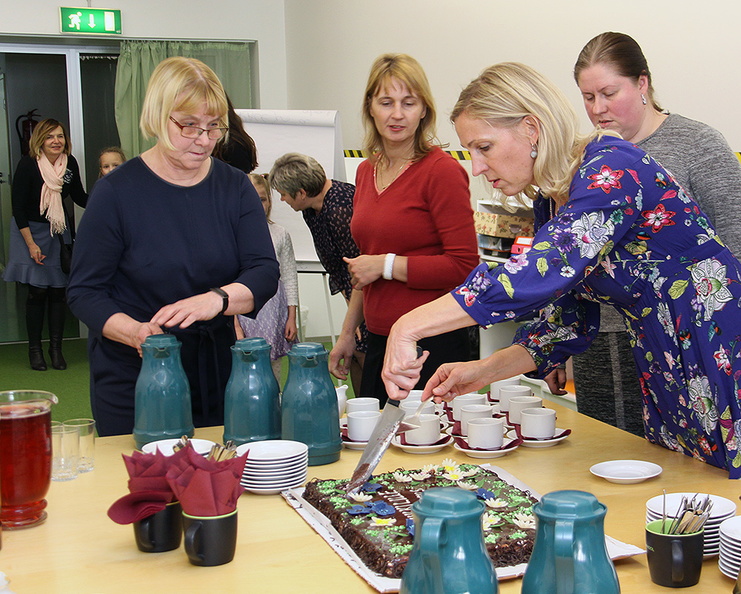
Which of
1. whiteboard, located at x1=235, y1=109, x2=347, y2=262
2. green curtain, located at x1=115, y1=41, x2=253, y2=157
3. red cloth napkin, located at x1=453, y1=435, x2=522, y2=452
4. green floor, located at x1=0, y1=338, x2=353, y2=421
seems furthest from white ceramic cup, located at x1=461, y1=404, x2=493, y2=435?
green curtain, located at x1=115, y1=41, x2=253, y2=157

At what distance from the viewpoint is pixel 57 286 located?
22.7 ft

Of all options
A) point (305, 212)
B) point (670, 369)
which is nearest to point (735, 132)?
point (305, 212)

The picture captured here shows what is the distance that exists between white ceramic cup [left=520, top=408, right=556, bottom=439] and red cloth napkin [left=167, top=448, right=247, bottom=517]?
824 millimetres

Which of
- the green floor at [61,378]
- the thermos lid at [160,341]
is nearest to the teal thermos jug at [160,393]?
the thermos lid at [160,341]

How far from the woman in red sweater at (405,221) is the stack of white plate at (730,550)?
148 centimetres

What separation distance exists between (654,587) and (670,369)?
615 millimetres

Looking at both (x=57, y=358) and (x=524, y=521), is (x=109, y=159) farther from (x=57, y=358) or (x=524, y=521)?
(x=524, y=521)

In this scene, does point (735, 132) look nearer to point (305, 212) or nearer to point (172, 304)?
point (305, 212)

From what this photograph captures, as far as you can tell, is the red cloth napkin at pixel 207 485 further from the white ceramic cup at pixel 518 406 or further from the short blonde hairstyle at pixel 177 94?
the short blonde hairstyle at pixel 177 94

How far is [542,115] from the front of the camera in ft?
5.68

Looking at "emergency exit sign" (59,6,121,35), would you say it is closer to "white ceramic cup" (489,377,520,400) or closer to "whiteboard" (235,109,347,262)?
"whiteboard" (235,109,347,262)

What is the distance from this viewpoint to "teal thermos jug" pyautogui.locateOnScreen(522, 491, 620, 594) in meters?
0.92

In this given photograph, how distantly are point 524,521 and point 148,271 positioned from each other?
49.7 inches

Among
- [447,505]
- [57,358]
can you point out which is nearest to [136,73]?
[57,358]
